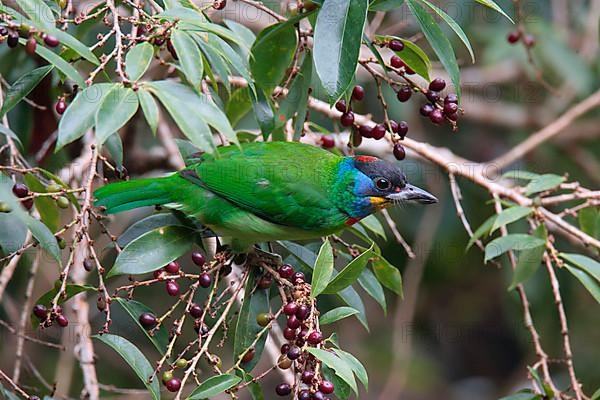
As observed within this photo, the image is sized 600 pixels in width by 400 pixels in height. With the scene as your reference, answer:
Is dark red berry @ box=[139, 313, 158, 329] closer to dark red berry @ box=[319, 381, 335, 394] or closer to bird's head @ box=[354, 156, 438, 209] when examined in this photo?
dark red berry @ box=[319, 381, 335, 394]

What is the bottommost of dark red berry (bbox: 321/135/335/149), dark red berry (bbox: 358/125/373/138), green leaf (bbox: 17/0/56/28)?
dark red berry (bbox: 321/135/335/149)

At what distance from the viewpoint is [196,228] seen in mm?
2557

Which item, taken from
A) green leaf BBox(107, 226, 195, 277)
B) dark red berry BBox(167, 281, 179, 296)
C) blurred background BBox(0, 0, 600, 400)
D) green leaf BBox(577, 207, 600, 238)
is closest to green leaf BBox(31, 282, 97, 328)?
green leaf BBox(107, 226, 195, 277)

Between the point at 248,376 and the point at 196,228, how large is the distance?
2.02ft

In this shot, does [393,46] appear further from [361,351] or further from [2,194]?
[361,351]

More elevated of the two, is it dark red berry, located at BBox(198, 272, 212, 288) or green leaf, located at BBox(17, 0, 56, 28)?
green leaf, located at BBox(17, 0, 56, 28)

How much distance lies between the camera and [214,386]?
6.41ft

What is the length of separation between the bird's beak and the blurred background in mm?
1833

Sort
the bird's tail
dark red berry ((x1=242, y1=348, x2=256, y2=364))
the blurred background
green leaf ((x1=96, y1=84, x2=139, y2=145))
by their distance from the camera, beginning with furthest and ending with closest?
the blurred background, the bird's tail, dark red berry ((x1=242, y1=348, x2=256, y2=364)), green leaf ((x1=96, y1=84, x2=139, y2=145))

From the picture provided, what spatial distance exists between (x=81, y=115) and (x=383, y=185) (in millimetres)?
1269

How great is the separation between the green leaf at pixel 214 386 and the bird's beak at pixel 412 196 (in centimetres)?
104

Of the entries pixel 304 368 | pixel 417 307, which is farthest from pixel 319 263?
pixel 417 307

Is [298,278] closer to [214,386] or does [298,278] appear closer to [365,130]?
[214,386]

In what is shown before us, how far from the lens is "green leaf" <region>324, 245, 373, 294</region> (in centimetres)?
211
